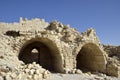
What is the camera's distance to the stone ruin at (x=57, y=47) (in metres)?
14.2

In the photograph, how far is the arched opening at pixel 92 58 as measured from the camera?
1781 cm

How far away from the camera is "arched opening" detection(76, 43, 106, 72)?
17.8 m

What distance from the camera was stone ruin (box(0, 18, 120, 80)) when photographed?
46.4 ft

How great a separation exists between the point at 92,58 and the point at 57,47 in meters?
4.30

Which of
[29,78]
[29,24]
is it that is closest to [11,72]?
[29,78]

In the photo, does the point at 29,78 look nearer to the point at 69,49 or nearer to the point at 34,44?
the point at 69,49

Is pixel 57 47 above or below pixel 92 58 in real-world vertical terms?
above

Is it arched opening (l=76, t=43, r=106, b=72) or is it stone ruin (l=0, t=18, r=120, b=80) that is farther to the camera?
arched opening (l=76, t=43, r=106, b=72)

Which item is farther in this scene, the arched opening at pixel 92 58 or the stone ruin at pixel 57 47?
the arched opening at pixel 92 58

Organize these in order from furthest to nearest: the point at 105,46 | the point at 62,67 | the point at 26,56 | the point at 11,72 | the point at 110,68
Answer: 1. the point at 105,46
2. the point at 26,56
3. the point at 110,68
4. the point at 62,67
5. the point at 11,72

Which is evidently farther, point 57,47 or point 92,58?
point 92,58

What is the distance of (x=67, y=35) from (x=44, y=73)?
21.5 ft

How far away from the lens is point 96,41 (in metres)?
17.7

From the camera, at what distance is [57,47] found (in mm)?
15523
